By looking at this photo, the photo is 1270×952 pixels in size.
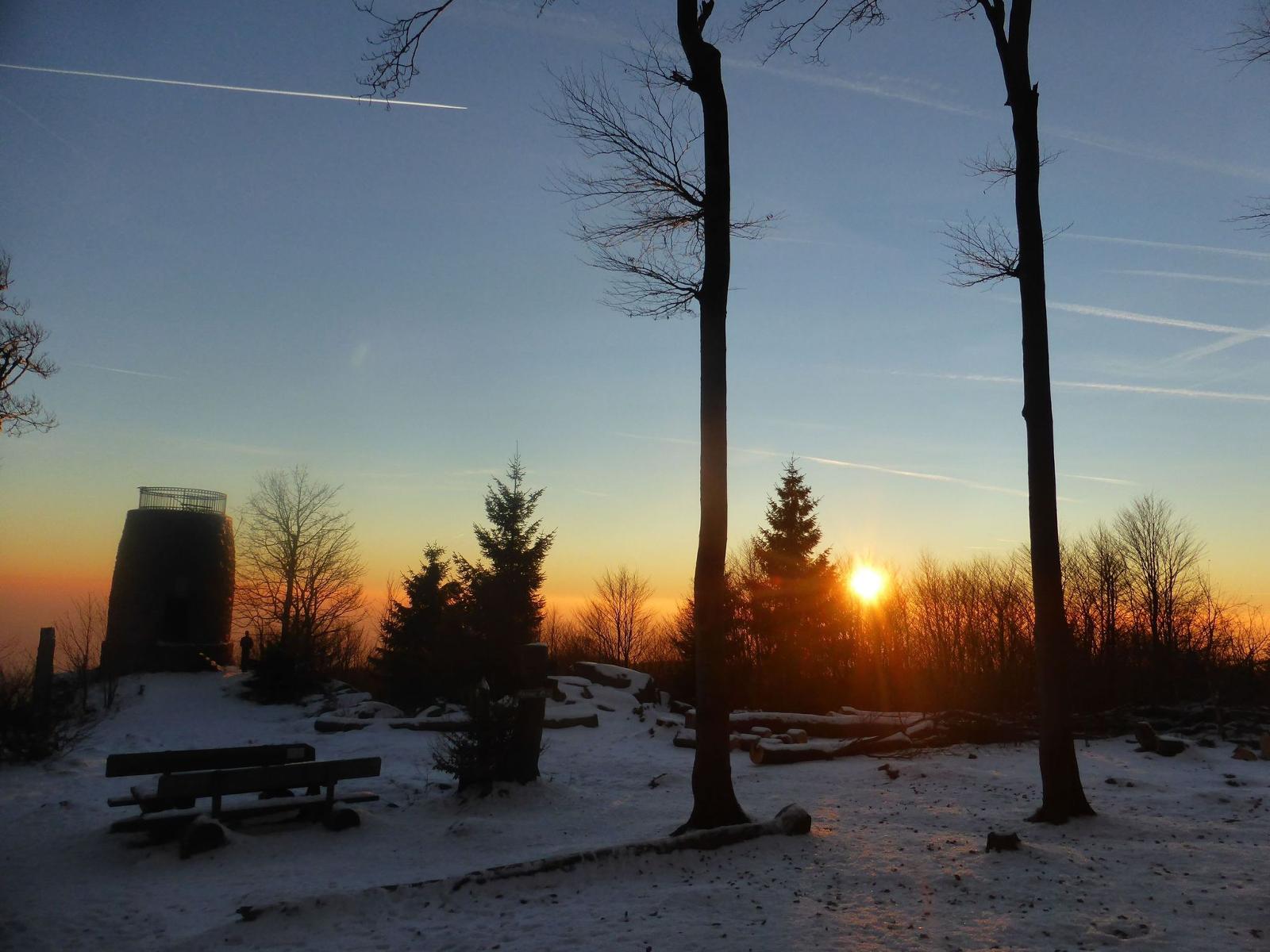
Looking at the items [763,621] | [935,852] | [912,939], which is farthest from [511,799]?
[763,621]

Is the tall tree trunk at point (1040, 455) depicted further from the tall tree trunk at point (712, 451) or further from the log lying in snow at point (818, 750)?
the log lying in snow at point (818, 750)

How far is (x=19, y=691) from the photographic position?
13.6 meters

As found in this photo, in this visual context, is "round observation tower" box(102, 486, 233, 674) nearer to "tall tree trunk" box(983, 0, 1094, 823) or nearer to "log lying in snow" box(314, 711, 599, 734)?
"log lying in snow" box(314, 711, 599, 734)

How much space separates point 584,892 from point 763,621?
23.0 metres

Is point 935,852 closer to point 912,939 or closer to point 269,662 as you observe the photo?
point 912,939

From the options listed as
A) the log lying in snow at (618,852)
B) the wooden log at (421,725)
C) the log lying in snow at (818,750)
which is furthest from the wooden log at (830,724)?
the log lying in snow at (618,852)

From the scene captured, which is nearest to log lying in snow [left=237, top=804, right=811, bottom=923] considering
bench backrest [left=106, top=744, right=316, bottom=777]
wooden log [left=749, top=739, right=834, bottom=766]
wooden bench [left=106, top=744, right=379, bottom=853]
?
wooden bench [left=106, top=744, right=379, bottom=853]

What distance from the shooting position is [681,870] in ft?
23.6

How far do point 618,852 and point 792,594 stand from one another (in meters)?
22.5

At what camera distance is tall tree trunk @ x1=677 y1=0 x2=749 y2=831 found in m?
8.44

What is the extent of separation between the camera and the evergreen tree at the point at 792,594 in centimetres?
2875

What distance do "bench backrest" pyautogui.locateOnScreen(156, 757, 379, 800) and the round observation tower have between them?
2042 centimetres

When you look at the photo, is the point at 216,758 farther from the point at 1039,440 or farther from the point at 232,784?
the point at 1039,440

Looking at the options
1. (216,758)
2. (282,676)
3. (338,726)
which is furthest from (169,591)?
(216,758)
